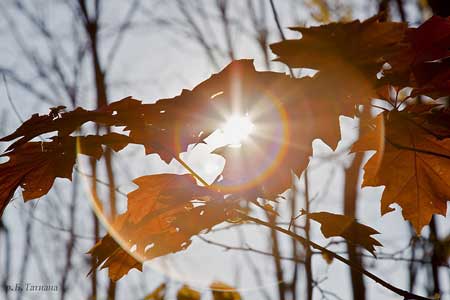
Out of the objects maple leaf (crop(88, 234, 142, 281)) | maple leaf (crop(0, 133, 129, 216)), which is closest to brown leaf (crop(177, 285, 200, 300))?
maple leaf (crop(88, 234, 142, 281))

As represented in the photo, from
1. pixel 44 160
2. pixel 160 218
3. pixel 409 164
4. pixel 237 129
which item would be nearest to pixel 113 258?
pixel 160 218

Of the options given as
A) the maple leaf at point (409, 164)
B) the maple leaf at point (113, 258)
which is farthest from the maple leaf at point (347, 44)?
the maple leaf at point (113, 258)

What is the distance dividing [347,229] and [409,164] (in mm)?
273

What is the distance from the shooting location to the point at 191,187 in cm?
111

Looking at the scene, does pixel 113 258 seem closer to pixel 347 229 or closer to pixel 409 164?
pixel 347 229

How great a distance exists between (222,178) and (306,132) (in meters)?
0.21

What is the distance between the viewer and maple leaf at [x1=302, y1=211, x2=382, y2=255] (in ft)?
3.59

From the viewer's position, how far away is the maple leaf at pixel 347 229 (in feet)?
3.59

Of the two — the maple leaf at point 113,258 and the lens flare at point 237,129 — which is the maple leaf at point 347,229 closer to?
the lens flare at point 237,129

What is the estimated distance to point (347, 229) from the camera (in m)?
1.09

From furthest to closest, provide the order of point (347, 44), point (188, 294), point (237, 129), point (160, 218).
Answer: point (188, 294) < point (160, 218) < point (237, 129) < point (347, 44)

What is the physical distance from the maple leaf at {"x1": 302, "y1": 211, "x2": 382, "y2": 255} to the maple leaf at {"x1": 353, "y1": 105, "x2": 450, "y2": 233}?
0.56 feet

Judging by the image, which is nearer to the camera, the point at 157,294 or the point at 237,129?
the point at 237,129

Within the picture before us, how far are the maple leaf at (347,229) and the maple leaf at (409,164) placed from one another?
17cm
